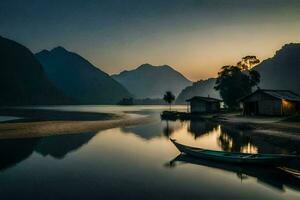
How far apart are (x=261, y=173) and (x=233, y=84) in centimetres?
6788

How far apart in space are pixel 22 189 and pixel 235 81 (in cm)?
7685

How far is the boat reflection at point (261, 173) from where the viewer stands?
60.3ft

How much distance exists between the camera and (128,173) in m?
22.5

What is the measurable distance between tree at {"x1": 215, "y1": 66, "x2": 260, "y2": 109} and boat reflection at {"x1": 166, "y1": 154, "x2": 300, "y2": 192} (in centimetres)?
6426

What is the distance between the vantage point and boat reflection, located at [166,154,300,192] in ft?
60.3

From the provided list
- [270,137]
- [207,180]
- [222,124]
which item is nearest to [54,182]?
[207,180]

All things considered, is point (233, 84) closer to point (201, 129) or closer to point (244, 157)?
point (201, 129)

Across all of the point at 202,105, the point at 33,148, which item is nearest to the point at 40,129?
the point at 33,148

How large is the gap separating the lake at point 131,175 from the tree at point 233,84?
176 ft

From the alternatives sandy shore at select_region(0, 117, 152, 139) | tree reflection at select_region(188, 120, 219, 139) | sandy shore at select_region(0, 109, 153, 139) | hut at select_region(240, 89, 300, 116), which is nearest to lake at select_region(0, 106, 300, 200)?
sandy shore at select_region(0, 117, 152, 139)

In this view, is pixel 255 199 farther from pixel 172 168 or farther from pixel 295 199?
pixel 172 168

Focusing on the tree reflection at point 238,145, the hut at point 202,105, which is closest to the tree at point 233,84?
the hut at point 202,105

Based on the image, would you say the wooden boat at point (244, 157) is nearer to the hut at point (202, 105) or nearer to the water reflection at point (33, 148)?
the water reflection at point (33, 148)

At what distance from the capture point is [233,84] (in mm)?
85875
